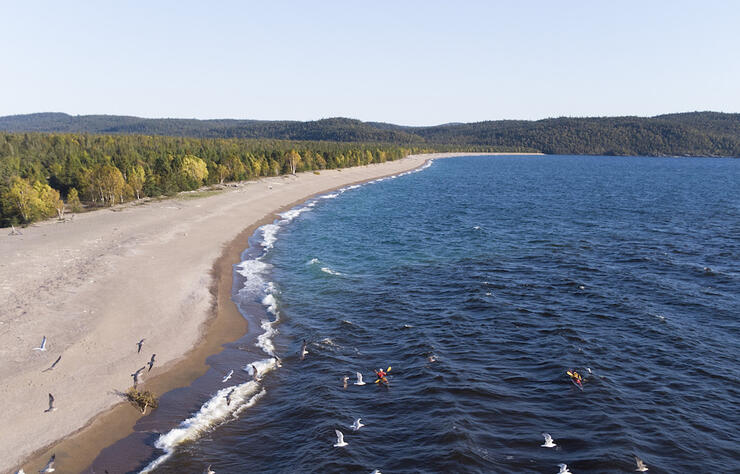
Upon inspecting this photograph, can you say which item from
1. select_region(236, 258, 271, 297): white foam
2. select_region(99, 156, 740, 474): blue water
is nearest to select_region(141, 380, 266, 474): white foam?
select_region(99, 156, 740, 474): blue water

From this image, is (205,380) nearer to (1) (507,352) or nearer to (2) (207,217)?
(1) (507,352)

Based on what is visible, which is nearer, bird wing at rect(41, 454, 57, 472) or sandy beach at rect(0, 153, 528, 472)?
bird wing at rect(41, 454, 57, 472)

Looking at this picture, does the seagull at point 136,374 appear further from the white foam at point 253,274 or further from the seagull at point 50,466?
the white foam at point 253,274

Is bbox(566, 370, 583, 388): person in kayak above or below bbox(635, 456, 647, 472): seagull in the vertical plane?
above

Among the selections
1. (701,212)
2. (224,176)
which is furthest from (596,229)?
(224,176)

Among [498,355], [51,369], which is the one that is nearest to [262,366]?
[51,369]

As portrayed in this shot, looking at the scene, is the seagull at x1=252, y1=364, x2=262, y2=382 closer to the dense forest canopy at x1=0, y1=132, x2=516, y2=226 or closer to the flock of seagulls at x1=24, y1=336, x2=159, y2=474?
the flock of seagulls at x1=24, y1=336, x2=159, y2=474
